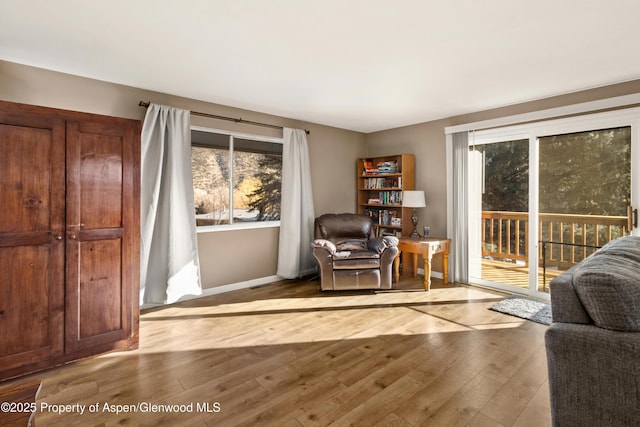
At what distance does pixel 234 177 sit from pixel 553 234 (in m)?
3.92

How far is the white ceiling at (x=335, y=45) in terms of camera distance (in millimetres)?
2012

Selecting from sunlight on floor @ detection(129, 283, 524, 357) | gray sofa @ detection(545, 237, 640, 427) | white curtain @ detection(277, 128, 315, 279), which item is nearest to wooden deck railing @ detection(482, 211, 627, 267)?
sunlight on floor @ detection(129, 283, 524, 357)

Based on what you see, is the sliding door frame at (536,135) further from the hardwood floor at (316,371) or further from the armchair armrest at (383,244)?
the hardwood floor at (316,371)

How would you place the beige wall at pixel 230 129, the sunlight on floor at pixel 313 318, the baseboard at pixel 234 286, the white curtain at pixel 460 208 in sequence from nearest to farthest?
1. the sunlight on floor at pixel 313 318
2. the beige wall at pixel 230 129
3. the baseboard at pixel 234 286
4. the white curtain at pixel 460 208

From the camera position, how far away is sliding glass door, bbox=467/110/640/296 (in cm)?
A: 330

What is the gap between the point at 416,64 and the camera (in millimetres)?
2803

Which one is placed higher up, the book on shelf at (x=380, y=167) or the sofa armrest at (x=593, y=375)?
the book on shelf at (x=380, y=167)

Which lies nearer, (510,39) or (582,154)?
(510,39)

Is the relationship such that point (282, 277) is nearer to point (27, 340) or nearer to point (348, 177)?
point (348, 177)

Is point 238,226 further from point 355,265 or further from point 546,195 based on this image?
point 546,195

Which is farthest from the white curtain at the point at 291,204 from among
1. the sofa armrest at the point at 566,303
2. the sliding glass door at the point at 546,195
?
the sofa armrest at the point at 566,303

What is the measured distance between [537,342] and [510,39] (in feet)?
7.82

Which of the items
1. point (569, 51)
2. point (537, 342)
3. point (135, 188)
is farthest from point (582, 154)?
point (135, 188)

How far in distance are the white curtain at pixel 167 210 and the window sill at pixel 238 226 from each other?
0.76 ft
